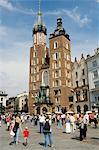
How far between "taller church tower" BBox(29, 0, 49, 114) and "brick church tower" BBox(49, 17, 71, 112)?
2.67 m

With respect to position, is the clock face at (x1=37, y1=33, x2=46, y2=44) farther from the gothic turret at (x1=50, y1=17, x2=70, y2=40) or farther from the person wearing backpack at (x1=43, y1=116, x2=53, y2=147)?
the person wearing backpack at (x1=43, y1=116, x2=53, y2=147)

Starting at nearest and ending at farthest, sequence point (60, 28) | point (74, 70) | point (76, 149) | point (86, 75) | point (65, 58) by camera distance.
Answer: point (76, 149), point (86, 75), point (74, 70), point (65, 58), point (60, 28)

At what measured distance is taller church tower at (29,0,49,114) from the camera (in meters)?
71.8

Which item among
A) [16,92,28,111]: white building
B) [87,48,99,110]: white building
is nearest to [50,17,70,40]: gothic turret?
[87,48,99,110]: white building

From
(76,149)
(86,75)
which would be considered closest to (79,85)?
(86,75)

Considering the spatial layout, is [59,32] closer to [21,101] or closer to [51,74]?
[51,74]

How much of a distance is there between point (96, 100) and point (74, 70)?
490 inches

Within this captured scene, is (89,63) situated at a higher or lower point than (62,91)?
higher

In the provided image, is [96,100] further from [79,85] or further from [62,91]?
[62,91]

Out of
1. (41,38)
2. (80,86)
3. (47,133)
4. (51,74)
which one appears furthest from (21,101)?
(47,133)

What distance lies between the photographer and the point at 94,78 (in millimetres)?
58906

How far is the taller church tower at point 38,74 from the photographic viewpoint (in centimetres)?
7181

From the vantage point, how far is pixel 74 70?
220ft

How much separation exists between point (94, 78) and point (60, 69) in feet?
45.0
